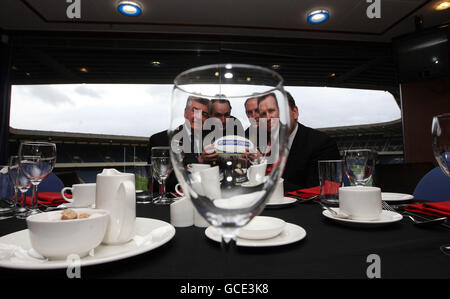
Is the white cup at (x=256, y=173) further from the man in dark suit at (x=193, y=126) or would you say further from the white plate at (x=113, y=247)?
the white plate at (x=113, y=247)

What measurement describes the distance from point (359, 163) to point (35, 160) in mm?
1121

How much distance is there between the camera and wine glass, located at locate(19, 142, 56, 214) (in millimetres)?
847

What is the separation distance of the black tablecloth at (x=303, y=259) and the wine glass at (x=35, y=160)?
0.58 m

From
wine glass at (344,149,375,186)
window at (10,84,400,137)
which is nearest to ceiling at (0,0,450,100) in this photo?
window at (10,84,400,137)

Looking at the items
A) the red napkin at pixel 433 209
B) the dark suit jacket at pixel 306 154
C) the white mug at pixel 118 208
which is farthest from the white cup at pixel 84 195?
the dark suit jacket at pixel 306 154

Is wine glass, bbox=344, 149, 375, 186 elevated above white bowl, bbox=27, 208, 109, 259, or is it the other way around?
wine glass, bbox=344, 149, 375, 186

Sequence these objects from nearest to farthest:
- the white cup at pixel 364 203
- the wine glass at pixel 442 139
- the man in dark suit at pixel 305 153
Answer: the wine glass at pixel 442 139 → the white cup at pixel 364 203 → the man in dark suit at pixel 305 153

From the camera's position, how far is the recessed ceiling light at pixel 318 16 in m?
2.97

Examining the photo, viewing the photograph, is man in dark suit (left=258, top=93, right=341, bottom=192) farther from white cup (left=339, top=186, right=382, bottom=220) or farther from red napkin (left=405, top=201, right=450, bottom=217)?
white cup (left=339, top=186, right=382, bottom=220)

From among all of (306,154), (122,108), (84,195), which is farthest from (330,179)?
(122,108)

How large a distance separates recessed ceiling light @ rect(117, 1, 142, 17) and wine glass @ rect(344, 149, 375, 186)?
287 centimetres

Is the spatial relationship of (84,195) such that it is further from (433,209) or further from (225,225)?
(433,209)

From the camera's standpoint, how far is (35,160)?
855 mm
